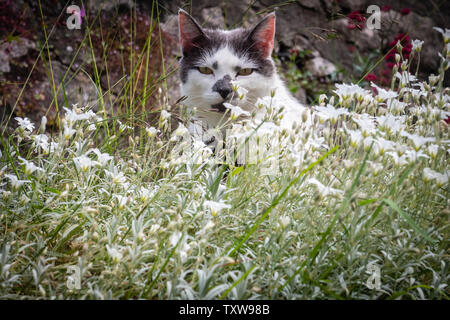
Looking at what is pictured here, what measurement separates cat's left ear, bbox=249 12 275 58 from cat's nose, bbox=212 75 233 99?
0.43 metres

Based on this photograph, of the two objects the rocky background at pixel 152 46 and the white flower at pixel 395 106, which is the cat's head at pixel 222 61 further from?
the white flower at pixel 395 106

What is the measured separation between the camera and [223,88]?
8.44 ft

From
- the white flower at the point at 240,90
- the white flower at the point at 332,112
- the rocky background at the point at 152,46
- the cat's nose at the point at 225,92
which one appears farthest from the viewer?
the rocky background at the point at 152,46

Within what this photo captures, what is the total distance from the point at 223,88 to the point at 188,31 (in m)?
0.57

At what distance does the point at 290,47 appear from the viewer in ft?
19.7

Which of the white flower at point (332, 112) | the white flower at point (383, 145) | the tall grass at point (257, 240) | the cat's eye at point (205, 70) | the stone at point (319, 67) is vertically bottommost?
the tall grass at point (257, 240)

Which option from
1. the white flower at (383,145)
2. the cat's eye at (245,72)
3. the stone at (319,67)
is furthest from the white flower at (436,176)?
the stone at (319,67)

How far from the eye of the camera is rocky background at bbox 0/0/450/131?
13.4 feet

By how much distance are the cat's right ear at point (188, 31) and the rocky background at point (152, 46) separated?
439 mm

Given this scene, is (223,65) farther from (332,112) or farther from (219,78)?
(332,112)

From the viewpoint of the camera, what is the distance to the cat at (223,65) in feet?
8.86

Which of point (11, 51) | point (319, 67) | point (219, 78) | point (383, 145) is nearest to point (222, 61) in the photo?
point (219, 78)

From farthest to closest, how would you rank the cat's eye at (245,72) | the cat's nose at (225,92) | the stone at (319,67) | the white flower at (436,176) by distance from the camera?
the stone at (319,67) < the cat's eye at (245,72) < the cat's nose at (225,92) < the white flower at (436,176)
